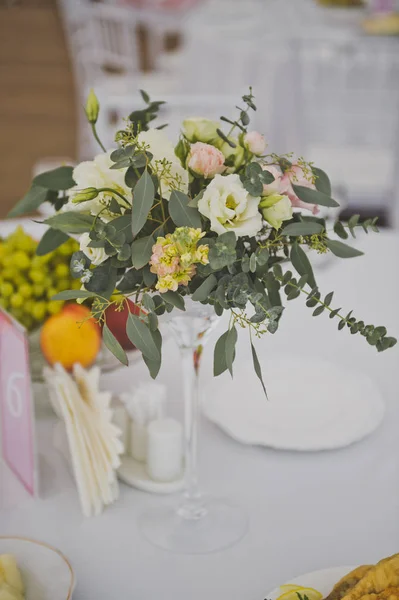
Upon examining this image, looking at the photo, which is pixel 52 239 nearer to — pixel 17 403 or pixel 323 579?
pixel 17 403

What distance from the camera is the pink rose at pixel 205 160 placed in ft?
2.01

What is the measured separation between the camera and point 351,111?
2990 mm

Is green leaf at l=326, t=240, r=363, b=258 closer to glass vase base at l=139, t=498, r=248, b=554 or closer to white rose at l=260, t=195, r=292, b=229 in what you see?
white rose at l=260, t=195, r=292, b=229

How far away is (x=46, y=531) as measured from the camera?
75 cm

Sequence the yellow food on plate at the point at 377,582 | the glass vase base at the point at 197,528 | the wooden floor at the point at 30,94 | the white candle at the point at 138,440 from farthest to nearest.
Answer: the wooden floor at the point at 30,94 < the white candle at the point at 138,440 < the glass vase base at the point at 197,528 < the yellow food on plate at the point at 377,582

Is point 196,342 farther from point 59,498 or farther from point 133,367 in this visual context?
point 133,367

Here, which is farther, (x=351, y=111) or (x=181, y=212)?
(x=351, y=111)

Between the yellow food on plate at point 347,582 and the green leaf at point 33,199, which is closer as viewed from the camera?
the yellow food on plate at point 347,582

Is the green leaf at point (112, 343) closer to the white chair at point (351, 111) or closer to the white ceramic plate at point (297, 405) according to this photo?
the white ceramic plate at point (297, 405)

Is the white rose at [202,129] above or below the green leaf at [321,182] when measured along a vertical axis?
above

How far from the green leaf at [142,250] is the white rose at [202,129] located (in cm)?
14

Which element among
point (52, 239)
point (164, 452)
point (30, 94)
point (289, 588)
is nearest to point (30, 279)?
point (52, 239)

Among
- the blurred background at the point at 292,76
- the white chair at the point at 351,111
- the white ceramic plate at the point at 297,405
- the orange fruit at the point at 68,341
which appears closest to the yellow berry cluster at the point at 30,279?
the orange fruit at the point at 68,341

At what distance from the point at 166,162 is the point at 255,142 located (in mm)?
103
